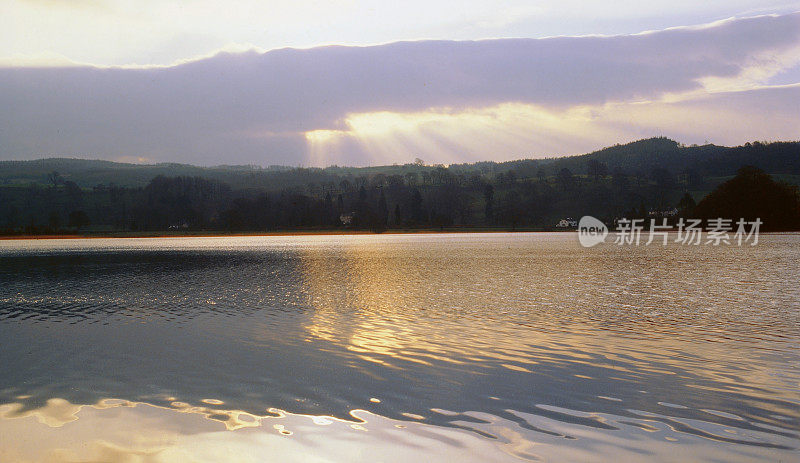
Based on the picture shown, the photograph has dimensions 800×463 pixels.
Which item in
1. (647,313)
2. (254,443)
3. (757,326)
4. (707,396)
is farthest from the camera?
(647,313)

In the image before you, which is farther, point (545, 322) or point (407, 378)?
point (545, 322)

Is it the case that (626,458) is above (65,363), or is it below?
above

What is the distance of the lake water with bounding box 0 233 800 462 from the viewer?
38.5ft

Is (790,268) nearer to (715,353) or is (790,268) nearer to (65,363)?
(715,353)

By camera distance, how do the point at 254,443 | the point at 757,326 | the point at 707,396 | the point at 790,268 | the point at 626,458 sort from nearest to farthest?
the point at 626,458, the point at 254,443, the point at 707,396, the point at 757,326, the point at 790,268

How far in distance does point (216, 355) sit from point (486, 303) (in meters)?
17.6

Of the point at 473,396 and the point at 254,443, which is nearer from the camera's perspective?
the point at 254,443

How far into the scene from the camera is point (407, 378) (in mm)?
17078

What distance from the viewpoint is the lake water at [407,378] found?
11.8 m

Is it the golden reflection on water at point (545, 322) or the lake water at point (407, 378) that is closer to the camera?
the lake water at point (407, 378)

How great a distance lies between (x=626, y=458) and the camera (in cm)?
1074

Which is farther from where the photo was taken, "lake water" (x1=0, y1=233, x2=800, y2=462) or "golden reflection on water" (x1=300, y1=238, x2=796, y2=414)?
"golden reflection on water" (x1=300, y1=238, x2=796, y2=414)

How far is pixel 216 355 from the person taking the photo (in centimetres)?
2102

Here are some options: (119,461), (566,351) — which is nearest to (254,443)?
(119,461)
